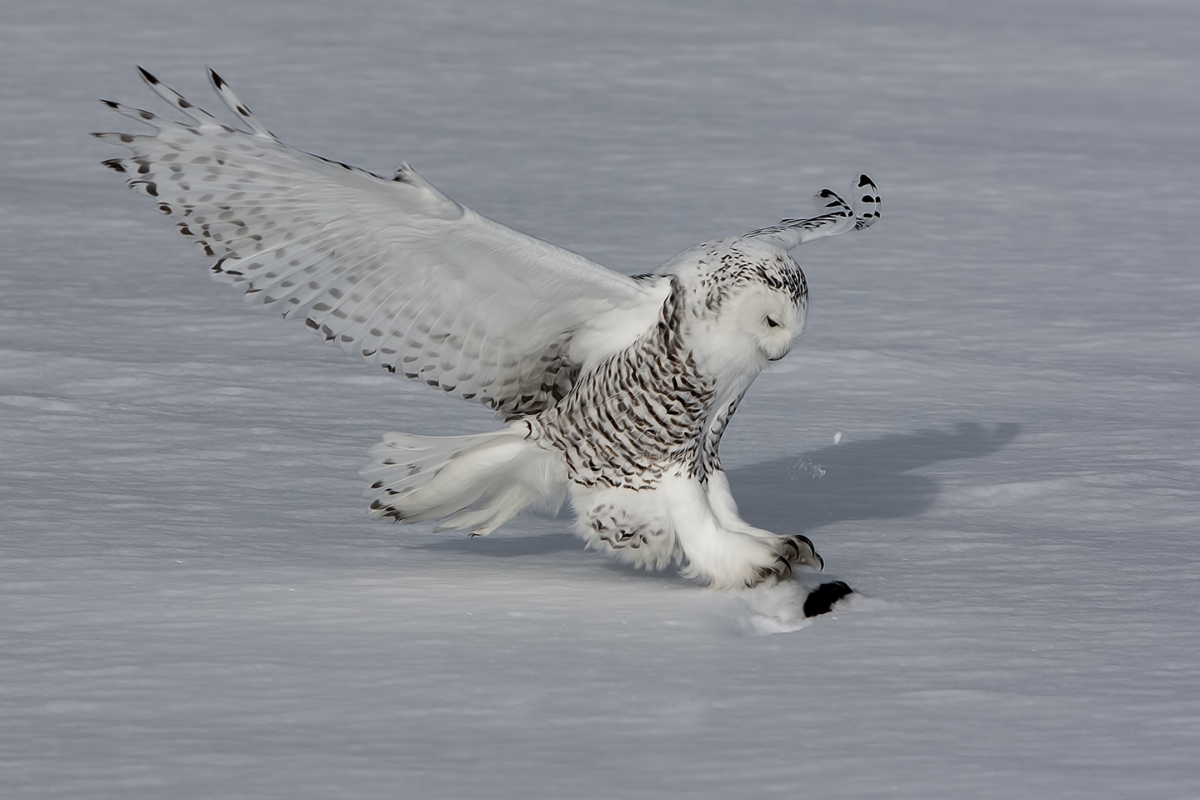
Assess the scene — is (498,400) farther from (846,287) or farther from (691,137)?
(691,137)

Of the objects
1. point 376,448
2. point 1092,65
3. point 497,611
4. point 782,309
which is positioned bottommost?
point 497,611

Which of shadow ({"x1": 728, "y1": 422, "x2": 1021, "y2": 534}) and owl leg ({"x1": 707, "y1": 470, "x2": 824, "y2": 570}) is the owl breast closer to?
owl leg ({"x1": 707, "y1": 470, "x2": 824, "y2": 570})

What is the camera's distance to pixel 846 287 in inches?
233

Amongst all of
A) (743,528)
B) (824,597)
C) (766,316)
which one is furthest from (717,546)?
(766,316)

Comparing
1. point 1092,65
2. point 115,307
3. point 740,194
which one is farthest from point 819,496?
point 1092,65

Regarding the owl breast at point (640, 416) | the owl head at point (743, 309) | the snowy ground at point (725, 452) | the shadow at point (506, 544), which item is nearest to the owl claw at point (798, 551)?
the snowy ground at point (725, 452)

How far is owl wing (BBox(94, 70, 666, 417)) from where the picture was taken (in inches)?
118

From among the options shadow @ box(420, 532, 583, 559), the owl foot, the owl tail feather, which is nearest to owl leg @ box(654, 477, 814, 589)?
the owl foot

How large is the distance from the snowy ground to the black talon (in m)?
0.04

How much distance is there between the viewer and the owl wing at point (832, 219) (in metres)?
3.54

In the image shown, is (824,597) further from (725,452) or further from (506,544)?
(725,452)

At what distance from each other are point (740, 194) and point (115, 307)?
2.77 meters

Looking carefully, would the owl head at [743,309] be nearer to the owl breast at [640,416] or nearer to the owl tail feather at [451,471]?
the owl breast at [640,416]

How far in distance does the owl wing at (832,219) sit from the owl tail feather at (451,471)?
2.10 ft
